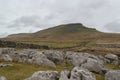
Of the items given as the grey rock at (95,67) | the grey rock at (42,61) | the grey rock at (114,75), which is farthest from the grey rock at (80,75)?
the grey rock at (42,61)

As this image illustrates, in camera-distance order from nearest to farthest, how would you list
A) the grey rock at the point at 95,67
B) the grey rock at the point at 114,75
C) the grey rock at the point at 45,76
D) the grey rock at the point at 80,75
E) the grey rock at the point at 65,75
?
the grey rock at the point at 65,75 → the grey rock at the point at 80,75 → the grey rock at the point at 45,76 → the grey rock at the point at 114,75 → the grey rock at the point at 95,67

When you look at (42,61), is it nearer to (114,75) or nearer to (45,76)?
(114,75)

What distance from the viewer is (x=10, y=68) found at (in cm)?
5044

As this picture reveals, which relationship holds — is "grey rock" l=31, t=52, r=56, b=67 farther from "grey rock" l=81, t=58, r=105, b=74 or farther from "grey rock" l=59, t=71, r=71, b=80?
"grey rock" l=59, t=71, r=71, b=80

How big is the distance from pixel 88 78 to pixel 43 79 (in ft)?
19.2

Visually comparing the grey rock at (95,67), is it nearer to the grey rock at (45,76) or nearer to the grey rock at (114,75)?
the grey rock at (114,75)

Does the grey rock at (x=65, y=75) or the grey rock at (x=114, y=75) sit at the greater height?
the grey rock at (x=65, y=75)

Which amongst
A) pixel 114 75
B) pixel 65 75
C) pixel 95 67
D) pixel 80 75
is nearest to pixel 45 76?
pixel 65 75

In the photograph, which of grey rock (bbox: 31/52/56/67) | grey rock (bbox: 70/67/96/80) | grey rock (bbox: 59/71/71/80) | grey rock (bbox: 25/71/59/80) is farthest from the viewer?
grey rock (bbox: 31/52/56/67)

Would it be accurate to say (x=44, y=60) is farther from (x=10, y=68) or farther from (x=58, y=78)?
(x=58, y=78)

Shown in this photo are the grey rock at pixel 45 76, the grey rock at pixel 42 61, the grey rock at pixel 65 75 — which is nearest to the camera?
the grey rock at pixel 65 75

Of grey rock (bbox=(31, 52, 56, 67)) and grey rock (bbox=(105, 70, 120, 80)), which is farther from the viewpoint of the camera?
grey rock (bbox=(31, 52, 56, 67))

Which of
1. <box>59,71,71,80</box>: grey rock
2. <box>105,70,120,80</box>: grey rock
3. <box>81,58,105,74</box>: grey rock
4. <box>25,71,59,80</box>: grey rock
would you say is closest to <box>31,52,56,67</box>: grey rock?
<box>81,58,105,74</box>: grey rock

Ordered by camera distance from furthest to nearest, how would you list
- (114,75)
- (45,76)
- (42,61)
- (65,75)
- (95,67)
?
(42,61) → (95,67) → (114,75) → (45,76) → (65,75)
